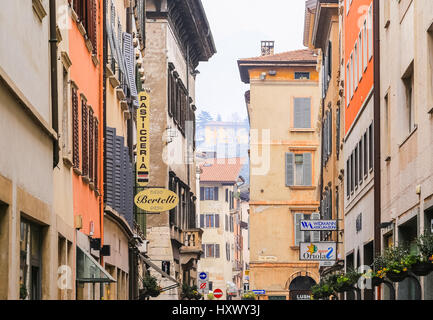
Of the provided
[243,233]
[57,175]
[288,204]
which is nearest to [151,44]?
[288,204]

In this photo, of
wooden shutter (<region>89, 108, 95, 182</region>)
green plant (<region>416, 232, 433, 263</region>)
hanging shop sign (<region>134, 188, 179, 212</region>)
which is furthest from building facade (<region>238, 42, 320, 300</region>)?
green plant (<region>416, 232, 433, 263</region>)

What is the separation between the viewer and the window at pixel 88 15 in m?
19.7

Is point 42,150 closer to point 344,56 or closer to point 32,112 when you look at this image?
point 32,112

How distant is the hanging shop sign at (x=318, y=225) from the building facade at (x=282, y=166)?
31386 millimetres

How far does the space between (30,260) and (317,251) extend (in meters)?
22.0

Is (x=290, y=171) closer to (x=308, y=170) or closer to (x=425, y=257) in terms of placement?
(x=308, y=170)

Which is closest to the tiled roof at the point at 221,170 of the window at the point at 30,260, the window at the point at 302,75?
the window at the point at 302,75

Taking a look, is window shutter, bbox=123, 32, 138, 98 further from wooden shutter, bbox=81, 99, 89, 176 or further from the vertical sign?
wooden shutter, bbox=81, 99, 89, 176

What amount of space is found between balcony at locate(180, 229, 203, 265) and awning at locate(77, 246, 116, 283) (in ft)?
99.1

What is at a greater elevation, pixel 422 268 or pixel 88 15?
pixel 88 15

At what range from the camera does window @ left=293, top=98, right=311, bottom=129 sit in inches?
2702

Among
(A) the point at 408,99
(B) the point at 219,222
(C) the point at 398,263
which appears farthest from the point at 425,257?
(B) the point at 219,222

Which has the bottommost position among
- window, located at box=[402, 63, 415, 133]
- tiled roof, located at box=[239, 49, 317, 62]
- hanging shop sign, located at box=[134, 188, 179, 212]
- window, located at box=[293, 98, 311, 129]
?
hanging shop sign, located at box=[134, 188, 179, 212]

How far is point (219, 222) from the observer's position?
356 feet
